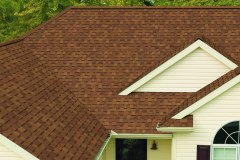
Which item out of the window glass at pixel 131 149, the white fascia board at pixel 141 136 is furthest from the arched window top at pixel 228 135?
the window glass at pixel 131 149

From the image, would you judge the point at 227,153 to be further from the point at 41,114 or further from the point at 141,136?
the point at 41,114

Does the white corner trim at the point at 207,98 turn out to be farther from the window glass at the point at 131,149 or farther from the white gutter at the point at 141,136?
the window glass at the point at 131,149

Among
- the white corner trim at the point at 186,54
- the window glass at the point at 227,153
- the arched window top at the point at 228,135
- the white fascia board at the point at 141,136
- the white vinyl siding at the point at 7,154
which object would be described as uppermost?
the white corner trim at the point at 186,54

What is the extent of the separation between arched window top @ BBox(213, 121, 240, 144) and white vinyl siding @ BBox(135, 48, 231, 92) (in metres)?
2.44

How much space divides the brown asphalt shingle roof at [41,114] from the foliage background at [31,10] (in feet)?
42.9

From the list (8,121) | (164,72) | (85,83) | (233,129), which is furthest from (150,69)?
(8,121)

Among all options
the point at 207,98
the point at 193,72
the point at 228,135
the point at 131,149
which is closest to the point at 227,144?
the point at 228,135

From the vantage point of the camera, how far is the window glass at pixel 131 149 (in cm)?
1462

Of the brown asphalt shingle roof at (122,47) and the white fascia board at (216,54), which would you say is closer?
the white fascia board at (216,54)

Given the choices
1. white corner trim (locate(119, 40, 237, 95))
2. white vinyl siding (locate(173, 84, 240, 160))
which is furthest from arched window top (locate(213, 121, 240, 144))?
white corner trim (locate(119, 40, 237, 95))

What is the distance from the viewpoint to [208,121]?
12.4m

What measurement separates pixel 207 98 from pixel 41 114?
4.58 metres

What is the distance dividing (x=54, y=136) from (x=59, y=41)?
22.7ft

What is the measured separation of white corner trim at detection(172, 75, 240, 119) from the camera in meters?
11.9
